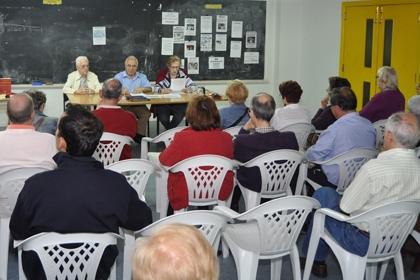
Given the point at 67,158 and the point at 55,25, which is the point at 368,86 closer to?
the point at 55,25

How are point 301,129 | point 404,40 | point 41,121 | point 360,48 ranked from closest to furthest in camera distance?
point 41,121 < point 301,129 < point 404,40 < point 360,48

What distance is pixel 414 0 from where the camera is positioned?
789cm

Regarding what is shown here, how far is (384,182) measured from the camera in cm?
342

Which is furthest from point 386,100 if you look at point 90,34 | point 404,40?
point 90,34

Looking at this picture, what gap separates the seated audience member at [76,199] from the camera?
9.36 ft

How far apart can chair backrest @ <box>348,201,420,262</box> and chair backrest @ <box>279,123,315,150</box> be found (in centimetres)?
226

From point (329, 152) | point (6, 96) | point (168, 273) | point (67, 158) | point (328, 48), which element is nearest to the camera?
point (168, 273)

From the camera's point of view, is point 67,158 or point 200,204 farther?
point 200,204

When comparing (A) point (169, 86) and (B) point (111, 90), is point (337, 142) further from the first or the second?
(A) point (169, 86)

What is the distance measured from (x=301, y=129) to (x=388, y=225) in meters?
2.39

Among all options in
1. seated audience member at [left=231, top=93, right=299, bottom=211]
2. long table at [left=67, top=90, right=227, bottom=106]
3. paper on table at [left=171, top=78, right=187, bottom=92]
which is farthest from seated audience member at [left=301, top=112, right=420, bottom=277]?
paper on table at [left=171, top=78, right=187, bottom=92]

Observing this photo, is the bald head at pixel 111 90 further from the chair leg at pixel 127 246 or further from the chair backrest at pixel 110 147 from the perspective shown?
the chair leg at pixel 127 246

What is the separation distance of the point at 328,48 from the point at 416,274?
19.6 ft

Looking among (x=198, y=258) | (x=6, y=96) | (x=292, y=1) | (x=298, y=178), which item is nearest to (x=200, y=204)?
(x=298, y=178)
